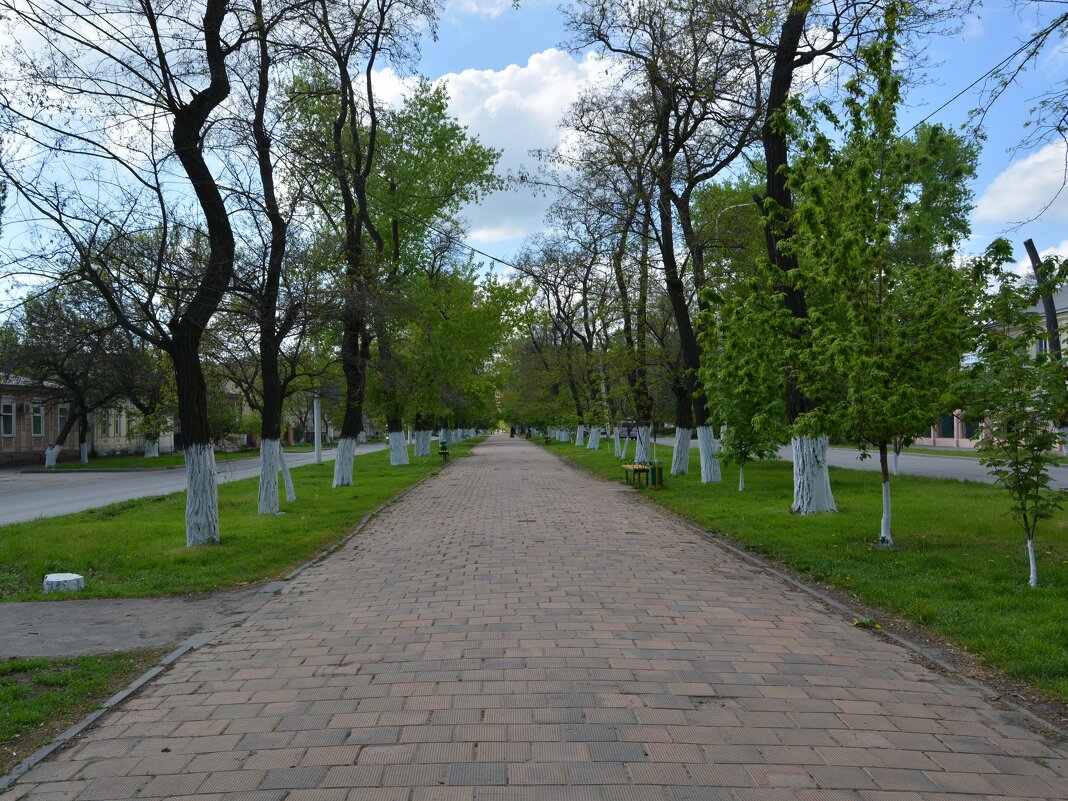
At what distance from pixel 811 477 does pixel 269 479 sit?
31.6ft

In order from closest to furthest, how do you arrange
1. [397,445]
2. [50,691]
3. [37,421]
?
[50,691]
[397,445]
[37,421]

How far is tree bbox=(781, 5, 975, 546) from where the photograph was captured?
934cm

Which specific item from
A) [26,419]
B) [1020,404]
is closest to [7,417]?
[26,419]

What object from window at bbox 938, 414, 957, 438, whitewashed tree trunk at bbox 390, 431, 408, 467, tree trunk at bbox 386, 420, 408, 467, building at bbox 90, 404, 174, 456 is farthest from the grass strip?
window at bbox 938, 414, 957, 438

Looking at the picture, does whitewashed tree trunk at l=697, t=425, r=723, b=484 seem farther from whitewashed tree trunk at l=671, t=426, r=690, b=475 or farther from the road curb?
the road curb

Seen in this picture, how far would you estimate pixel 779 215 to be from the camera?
42.1 feet

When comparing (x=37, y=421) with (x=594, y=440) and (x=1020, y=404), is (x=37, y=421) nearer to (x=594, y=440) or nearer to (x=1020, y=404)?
(x=594, y=440)

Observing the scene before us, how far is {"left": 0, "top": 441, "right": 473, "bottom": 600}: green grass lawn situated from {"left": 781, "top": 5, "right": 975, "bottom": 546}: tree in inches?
283

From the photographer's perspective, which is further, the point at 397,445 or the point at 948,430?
the point at 948,430

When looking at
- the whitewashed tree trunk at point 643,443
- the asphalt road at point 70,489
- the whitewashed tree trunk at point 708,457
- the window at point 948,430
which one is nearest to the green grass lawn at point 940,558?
the whitewashed tree trunk at point 708,457

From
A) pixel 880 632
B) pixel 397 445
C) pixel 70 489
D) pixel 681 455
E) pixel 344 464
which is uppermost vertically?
pixel 397 445

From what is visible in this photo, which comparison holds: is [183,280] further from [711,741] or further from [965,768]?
[965,768]

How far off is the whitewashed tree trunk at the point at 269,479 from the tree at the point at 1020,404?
37.6 feet

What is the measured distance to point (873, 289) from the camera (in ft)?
32.6
